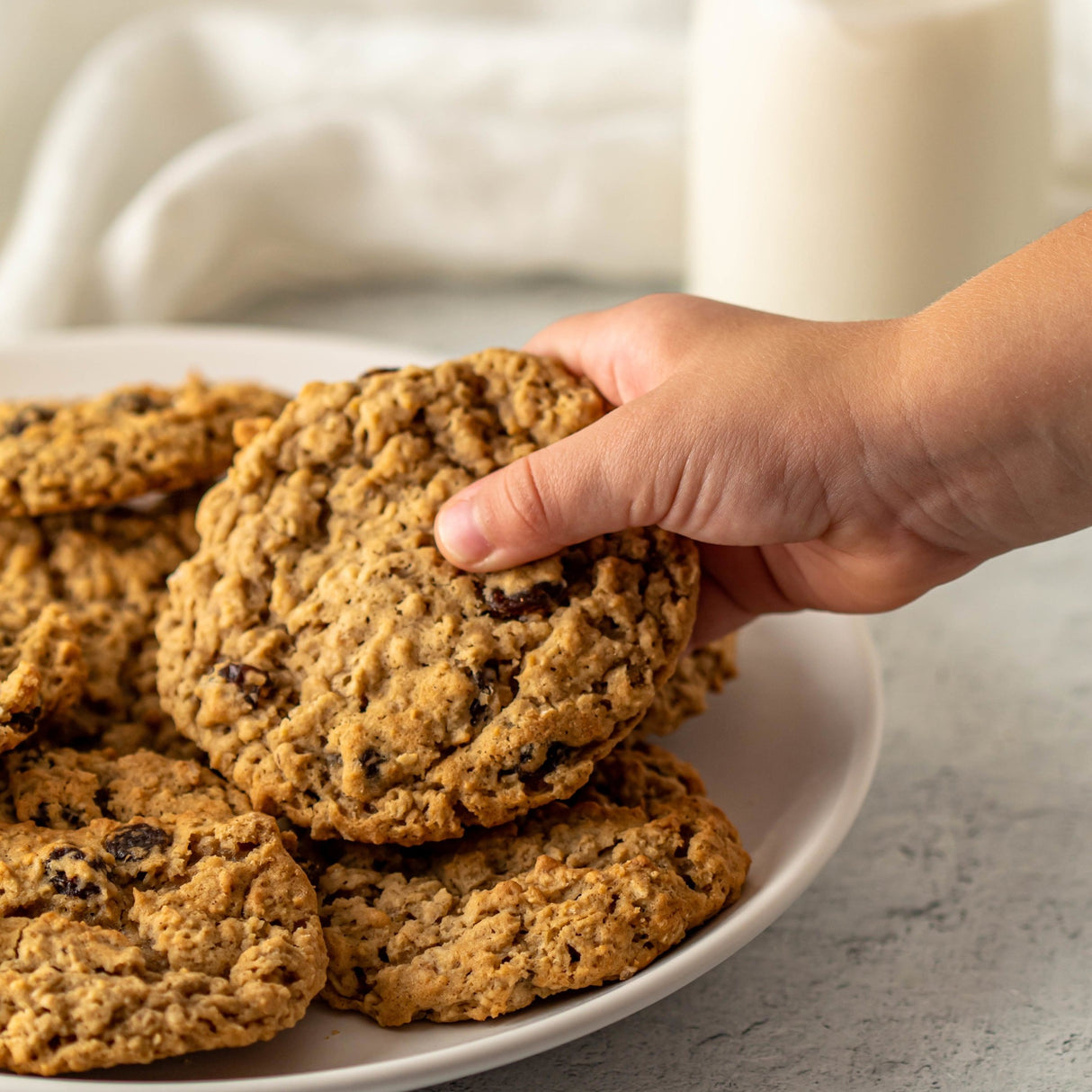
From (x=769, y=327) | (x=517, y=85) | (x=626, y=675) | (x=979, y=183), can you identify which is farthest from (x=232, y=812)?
(x=517, y=85)

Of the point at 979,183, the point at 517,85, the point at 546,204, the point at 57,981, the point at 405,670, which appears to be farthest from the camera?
the point at 517,85

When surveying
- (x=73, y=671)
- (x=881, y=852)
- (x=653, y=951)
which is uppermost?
(x=73, y=671)

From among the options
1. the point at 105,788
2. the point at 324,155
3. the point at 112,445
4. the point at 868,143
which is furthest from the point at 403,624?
the point at 324,155

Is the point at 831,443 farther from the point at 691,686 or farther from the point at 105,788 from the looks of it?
the point at 105,788

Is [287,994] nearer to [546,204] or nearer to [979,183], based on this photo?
[979,183]

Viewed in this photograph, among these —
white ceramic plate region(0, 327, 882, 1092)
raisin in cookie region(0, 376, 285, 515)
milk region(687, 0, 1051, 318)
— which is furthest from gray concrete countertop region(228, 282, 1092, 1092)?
raisin in cookie region(0, 376, 285, 515)

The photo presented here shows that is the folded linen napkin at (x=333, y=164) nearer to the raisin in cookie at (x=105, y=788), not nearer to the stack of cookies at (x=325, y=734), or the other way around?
the stack of cookies at (x=325, y=734)

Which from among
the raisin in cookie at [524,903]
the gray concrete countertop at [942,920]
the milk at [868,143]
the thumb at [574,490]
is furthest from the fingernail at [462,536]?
the milk at [868,143]
